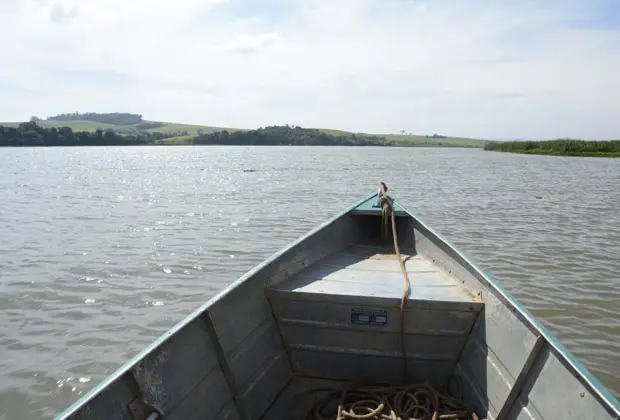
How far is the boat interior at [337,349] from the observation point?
330 centimetres

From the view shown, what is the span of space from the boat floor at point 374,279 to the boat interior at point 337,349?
0.02 metres

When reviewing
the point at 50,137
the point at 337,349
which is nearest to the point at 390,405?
the point at 337,349

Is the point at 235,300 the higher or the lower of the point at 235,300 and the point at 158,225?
the higher

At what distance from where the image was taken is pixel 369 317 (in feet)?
15.6

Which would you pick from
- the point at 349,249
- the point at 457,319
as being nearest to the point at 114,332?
the point at 349,249

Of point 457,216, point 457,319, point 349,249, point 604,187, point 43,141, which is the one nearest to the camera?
point 457,319

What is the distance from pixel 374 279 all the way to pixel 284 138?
154m

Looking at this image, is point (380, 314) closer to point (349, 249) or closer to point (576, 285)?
point (349, 249)

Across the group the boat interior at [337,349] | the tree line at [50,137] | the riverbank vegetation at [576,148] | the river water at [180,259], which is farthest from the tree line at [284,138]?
the boat interior at [337,349]

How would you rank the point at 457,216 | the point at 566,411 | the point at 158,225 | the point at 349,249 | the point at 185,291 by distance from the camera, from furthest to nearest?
the point at 457,216, the point at 158,225, the point at 185,291, the point at 349,249, the point at 566,411

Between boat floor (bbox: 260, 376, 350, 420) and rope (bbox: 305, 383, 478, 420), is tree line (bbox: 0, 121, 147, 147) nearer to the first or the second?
boat floor (bbox: 260, 376, 350, 420)

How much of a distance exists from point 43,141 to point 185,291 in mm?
141100

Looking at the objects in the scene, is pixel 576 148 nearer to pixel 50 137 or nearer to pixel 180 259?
pixel 180 259

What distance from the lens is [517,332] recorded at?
12.7ft
